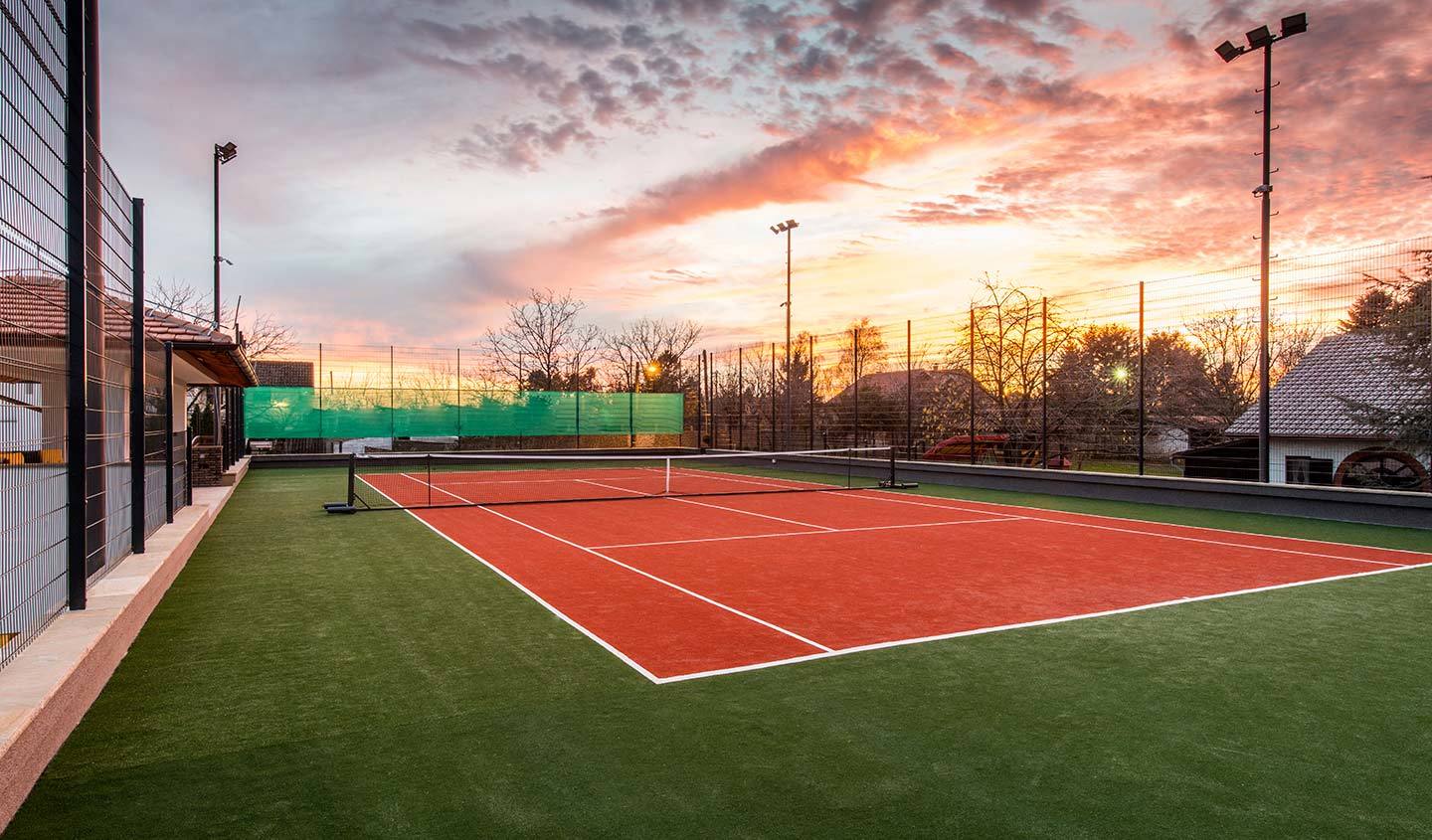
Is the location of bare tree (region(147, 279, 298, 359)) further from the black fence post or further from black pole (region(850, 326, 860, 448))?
black pole (region(850, 326, 860, 448))

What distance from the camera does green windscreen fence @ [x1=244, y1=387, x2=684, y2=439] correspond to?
2381 cm

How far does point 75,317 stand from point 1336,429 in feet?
56.2

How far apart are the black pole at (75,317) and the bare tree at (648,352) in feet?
78.4

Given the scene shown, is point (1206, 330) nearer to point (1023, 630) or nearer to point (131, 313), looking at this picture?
point (1023, 630)

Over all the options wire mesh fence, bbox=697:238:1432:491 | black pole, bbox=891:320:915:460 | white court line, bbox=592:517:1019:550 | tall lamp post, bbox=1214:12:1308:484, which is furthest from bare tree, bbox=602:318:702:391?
tall lamp post, bbox=1214:12:1308:484

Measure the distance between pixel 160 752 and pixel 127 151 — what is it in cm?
1423

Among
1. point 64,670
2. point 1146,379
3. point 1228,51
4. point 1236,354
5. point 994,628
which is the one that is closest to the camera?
point 64,670

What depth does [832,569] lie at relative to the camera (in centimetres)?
756

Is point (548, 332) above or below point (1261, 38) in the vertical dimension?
below

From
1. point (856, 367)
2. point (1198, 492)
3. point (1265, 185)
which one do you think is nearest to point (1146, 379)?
point (1198, 492)

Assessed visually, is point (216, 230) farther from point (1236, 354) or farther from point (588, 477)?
point (1236, 354)

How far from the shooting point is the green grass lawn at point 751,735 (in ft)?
9.15

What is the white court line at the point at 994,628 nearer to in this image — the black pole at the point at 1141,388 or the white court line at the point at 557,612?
the white court line at the point at 557,612

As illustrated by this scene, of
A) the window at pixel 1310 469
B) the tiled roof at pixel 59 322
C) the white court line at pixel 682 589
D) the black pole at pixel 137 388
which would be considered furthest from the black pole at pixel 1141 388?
the tiled roof at pixel 59 322
